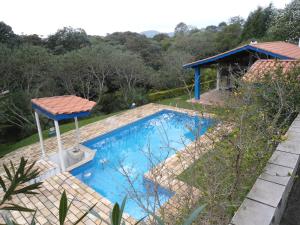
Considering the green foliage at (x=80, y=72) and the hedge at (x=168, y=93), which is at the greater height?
the green foliage at (x=80, y=72)

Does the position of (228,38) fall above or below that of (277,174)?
above

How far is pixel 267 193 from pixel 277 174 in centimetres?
42

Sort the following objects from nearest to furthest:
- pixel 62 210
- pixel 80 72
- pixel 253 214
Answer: pixel 62 210, pixel 253 214, pixel 80 72

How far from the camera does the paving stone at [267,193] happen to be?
2064 mm

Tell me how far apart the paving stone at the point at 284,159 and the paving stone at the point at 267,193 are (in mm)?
531

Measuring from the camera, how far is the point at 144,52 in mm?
25156

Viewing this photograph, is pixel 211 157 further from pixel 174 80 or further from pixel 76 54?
pixel 174 80

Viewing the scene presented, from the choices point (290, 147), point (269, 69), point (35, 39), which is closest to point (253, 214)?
point (290, 147)

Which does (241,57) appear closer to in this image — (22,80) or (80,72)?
(80,72)

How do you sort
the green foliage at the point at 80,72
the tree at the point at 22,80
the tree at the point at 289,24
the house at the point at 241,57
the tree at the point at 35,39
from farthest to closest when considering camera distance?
1. the tree at the point at 35,39
2. the tree at the point at 289,24
3. the green foliage at the point at 80,72
4. the tree at the point at 22,80
5. the house at the point at 241,57

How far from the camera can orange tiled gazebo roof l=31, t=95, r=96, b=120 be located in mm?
6912

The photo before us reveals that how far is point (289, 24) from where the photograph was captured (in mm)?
20766

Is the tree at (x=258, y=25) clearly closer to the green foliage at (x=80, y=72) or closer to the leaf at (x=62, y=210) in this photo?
the green foliage at (x=80, y=72)

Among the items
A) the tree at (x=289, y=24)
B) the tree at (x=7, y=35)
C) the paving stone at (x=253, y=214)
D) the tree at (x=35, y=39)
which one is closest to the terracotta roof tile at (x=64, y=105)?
the paving stone at (x=253, y=214)
